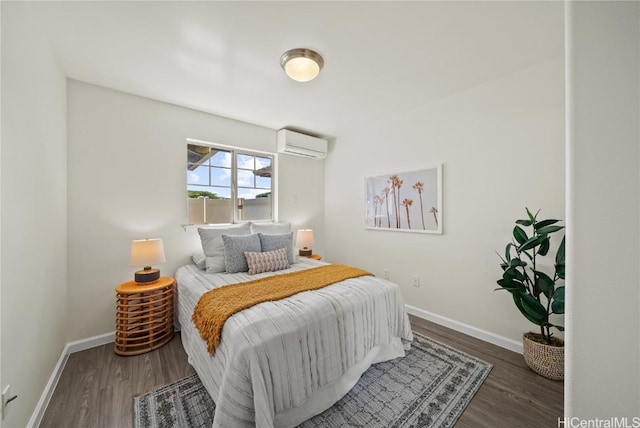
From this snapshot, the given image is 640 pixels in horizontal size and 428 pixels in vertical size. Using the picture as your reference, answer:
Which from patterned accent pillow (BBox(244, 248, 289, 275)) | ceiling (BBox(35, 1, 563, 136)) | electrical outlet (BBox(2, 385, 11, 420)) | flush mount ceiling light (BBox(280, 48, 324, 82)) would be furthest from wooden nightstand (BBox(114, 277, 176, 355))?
flush mount ceiling light (BBox(280, 48, 324, 82))

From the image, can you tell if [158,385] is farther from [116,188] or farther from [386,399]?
[116,188]

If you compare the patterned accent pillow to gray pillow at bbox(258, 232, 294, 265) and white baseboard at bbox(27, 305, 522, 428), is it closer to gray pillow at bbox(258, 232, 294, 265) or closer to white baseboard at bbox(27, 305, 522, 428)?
gray pillow at bbox(258, 232, 294, 265)

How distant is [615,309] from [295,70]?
215 centimetres

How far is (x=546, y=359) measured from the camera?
1.82 meters

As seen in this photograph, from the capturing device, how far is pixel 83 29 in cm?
168

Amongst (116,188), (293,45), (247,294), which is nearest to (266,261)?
(247,294)

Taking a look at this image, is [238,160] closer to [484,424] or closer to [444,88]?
[444,88]

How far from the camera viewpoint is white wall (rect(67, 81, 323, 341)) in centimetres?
227

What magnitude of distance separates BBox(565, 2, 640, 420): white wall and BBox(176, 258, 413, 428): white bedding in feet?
4.05

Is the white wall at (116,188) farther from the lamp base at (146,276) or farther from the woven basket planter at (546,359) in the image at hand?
the woven basket planter at (546,359)

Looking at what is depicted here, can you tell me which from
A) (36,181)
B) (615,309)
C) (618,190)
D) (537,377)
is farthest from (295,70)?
(537,377)

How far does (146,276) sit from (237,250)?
844 millimetres

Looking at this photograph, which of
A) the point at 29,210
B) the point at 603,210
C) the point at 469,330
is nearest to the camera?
the point at 603,210

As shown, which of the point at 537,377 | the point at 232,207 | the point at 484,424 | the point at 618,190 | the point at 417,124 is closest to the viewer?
the point at 618,190
